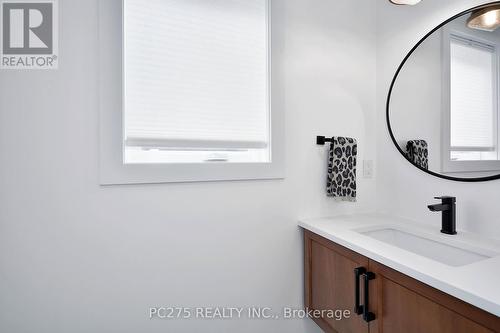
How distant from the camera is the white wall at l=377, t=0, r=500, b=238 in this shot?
121 centimetres

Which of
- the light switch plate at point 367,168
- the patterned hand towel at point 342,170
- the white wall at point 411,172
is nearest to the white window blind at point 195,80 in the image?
the patterned hand towel at point 342,170

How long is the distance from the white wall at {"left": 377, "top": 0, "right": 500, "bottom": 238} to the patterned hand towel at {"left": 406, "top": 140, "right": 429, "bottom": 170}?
60mm

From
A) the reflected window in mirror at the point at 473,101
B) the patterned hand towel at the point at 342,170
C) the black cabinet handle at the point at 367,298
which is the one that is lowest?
the black cabinet handle at the point at 367,298

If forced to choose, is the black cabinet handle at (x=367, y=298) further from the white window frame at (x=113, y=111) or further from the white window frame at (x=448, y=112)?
the white window frame at (x=113, y=111)

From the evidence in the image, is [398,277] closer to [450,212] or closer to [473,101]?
[450,212]

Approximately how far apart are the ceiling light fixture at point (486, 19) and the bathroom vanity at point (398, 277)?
96 centimetres

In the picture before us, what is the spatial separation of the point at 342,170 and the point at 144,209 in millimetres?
1125

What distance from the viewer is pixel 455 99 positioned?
1291 millimetres

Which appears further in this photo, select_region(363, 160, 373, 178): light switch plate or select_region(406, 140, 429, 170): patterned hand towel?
select_region(363, 160, 373, 178): light switch plate

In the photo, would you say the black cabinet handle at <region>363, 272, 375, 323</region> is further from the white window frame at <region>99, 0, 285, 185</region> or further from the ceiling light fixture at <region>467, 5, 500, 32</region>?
the ceiling light fixture at <region>467, 5, 500, 32</region>

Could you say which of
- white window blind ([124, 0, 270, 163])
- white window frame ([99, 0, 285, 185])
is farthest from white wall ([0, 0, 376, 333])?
white window blind ([124, 0, 270, 163])

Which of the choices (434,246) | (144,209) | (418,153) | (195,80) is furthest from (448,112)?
(144,209)

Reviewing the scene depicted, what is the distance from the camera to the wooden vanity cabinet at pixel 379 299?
753 millimetres

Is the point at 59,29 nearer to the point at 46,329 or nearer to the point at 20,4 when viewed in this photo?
the point at 20,4
